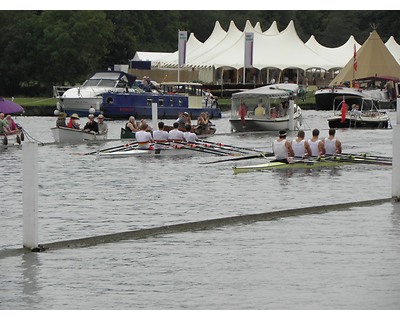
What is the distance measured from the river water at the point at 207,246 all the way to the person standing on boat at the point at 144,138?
4401 mm

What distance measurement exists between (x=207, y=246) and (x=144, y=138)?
70.1 ft

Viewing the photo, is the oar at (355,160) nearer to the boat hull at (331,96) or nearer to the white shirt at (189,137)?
the white shirt at (189,137)

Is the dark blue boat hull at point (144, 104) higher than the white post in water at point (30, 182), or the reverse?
the white post in water at point (30, 182)

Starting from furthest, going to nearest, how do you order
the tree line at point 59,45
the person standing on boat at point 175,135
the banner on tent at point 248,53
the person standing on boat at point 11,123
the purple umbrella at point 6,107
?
the tree line at point 59,45
the banner on tent at point 248,53
the purple umbrella at point 6,107
the person standing on boat at point 11,123
the person standing on boat at point 175,135

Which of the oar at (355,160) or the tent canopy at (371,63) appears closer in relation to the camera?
the oar at (355,160)

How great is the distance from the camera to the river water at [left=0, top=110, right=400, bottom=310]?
49.6 ft

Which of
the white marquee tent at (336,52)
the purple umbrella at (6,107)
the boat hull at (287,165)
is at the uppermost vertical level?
the white marquee tent at (336,52)

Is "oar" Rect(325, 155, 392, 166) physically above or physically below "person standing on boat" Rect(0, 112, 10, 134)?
below

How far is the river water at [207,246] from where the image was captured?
15.1 metres

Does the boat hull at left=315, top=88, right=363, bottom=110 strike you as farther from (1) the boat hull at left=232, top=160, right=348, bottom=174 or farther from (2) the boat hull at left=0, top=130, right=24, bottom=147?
(1) the boat hull at left=232, top=160, right=348, bottom=174

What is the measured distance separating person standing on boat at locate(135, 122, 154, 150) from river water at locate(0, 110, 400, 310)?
4.40m

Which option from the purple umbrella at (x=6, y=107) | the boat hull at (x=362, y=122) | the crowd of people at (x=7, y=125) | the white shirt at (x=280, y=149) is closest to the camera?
the white shirt at (x=280, y=149)

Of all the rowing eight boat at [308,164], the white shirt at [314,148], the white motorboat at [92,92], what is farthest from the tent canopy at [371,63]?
the white shirt at [314,148]

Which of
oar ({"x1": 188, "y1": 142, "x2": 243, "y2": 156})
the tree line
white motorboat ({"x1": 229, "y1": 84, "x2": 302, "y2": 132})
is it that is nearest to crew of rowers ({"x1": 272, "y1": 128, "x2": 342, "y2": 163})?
oar ({"x1": 188, "y1": 142, "x2": 243, "y2": 156})
